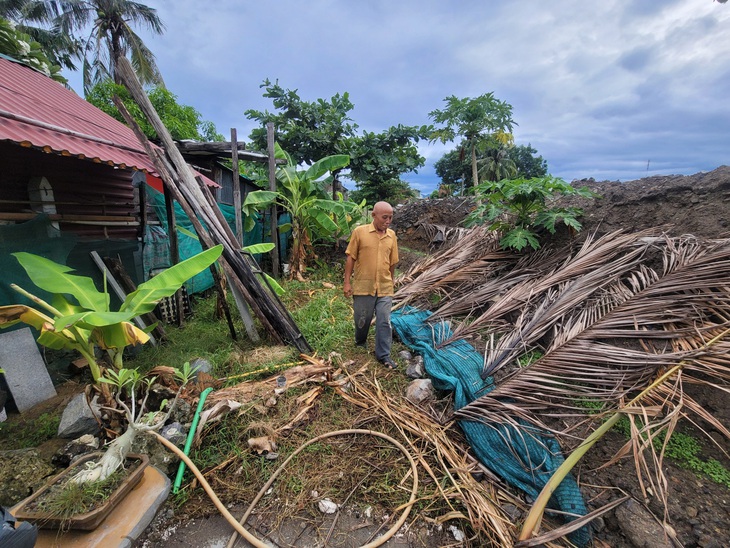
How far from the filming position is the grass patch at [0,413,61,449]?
251 cm

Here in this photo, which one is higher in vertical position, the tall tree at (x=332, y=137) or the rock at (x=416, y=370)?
the tall tree at (x=332, y=137)

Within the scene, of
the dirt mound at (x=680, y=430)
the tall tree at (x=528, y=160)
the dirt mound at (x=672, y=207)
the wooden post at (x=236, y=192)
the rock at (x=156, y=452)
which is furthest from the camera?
the tall tree at (x=528, y=160)

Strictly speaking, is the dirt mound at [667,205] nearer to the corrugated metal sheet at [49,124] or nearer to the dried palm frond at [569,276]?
the dried palm frond at [569,276]

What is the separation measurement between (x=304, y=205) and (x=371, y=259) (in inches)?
169

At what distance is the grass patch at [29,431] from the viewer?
2510 mm

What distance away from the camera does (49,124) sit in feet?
9.54

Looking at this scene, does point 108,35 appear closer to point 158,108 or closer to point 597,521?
point 158,108

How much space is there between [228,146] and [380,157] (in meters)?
5.74

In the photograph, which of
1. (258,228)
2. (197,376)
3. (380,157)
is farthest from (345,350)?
(380,157)

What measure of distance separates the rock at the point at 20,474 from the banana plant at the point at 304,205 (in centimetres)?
503

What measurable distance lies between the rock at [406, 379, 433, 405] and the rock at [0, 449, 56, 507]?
2.51 m

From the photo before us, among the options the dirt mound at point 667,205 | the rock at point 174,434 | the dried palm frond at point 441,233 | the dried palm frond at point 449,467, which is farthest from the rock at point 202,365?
the dirt mound at point 667,205

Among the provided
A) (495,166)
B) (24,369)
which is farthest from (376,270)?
(495,166)

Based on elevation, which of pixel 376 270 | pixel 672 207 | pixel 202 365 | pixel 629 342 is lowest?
pixel 202 365
